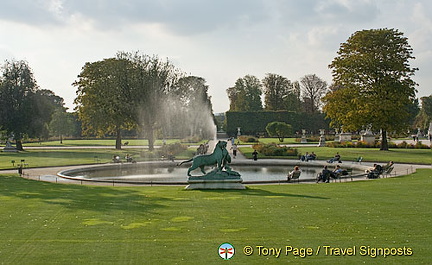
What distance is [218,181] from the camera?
707 inches

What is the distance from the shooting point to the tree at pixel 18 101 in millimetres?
54719

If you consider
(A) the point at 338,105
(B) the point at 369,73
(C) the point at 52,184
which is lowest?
(C) the point at 52,184

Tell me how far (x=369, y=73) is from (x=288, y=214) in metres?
37.0

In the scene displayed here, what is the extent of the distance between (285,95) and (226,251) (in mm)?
100447

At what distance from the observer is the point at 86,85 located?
5828cm

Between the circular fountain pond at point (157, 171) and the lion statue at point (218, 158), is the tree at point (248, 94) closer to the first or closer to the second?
the circular fountain pond at point (157, 171)

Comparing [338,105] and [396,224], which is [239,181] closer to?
[396,224]

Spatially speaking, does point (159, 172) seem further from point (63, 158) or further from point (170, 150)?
point (63, 158)

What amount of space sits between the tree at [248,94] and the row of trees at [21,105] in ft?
195

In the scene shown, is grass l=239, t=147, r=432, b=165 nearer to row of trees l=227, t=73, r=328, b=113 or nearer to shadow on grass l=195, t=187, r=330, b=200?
shadow on grass l=195, t=187, r=330, b=200

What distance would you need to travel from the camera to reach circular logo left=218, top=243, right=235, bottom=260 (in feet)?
26.3

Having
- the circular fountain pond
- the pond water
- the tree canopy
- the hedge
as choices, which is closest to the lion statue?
the circular fountain pond

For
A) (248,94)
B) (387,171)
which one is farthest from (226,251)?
(248,94)

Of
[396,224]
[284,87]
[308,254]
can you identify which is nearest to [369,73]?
[396,224]
